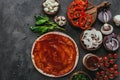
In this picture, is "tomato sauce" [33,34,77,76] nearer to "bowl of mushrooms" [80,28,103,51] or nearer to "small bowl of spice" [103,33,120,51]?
"bowl of mushrooms" [80,28,103,51]

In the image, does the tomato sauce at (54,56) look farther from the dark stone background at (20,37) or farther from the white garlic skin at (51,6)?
the white garlic skin at (51,6)

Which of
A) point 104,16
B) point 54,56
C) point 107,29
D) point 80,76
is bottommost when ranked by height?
point 80,76

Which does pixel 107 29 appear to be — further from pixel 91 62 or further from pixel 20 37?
pixel 20 37

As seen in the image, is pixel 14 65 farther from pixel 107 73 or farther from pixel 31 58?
pixel 107 73

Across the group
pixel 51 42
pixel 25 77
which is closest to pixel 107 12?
pixel 51 42

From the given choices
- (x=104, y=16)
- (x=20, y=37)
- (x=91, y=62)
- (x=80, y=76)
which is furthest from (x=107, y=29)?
(x=20, y=37)

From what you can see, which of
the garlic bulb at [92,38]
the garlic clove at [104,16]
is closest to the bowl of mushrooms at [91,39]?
the garlic bulb at [92,38]
